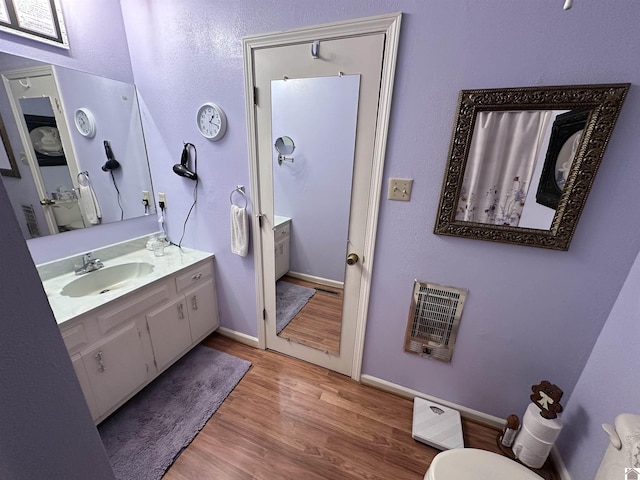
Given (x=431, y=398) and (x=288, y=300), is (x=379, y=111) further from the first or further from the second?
(x=431, y=398)

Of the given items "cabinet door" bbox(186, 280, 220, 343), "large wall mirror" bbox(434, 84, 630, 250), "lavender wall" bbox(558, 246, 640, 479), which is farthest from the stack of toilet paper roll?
"cabinet door" bbox(186, 280, 220, 343)

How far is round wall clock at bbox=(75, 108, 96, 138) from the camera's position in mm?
1524

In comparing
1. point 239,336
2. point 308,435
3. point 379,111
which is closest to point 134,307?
point 239,336

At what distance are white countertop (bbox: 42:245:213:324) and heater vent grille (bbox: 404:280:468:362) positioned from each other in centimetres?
150

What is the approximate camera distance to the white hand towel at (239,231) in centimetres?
170

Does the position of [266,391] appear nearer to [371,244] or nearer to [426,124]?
[371,244]

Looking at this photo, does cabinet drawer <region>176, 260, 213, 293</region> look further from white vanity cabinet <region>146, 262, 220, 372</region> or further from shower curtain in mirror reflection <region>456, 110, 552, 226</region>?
shower curtain in mirror reflection <region>456, 110, 552, 226</region>

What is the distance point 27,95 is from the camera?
1314mm

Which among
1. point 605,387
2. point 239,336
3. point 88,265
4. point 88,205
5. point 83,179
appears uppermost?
point 83,179

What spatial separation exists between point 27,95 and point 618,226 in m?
2.86

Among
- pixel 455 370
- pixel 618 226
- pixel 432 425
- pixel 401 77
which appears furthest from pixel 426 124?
pixel 432 425

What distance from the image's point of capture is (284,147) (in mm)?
1585

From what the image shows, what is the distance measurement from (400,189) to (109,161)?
74.1 inches

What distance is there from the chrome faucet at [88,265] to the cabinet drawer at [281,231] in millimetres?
1135
